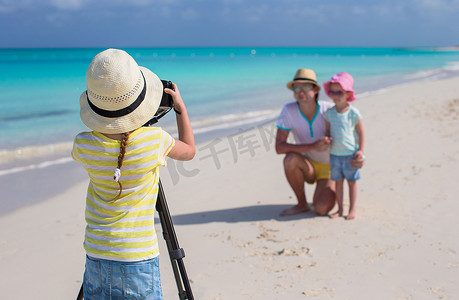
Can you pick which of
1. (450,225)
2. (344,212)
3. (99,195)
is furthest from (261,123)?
(99,195)

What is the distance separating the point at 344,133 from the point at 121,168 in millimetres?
2448

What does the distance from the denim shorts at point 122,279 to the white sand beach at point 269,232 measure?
3.43ft

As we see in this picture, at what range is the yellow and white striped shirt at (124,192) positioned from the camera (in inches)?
60.7

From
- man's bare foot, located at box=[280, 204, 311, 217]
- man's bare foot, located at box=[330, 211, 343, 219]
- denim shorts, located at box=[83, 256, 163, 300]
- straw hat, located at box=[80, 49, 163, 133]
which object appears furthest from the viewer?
man's bare foot, located at box=[280, 204, 311, 217]

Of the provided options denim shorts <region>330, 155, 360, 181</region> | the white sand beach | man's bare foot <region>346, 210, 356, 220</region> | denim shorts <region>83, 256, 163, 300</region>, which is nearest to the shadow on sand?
the white sand beach

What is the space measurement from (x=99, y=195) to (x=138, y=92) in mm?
393

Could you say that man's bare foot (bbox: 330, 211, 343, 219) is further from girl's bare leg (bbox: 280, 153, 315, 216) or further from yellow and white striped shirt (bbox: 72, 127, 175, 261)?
yellow and white striped shirt (bbox: 72, 127, 175, 261)

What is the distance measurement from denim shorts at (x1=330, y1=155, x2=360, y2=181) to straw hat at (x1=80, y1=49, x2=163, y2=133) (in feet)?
7.92

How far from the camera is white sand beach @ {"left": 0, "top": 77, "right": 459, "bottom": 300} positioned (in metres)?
2.69

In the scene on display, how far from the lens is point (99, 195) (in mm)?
1616

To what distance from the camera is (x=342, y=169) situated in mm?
3699

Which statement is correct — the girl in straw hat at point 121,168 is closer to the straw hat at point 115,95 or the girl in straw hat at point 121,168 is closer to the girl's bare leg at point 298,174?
the straw hat at point 115,95

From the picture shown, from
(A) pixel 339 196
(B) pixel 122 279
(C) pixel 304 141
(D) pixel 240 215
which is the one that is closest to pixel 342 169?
(A) pixel 339 196

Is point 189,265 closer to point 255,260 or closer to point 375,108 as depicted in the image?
point 255,260
